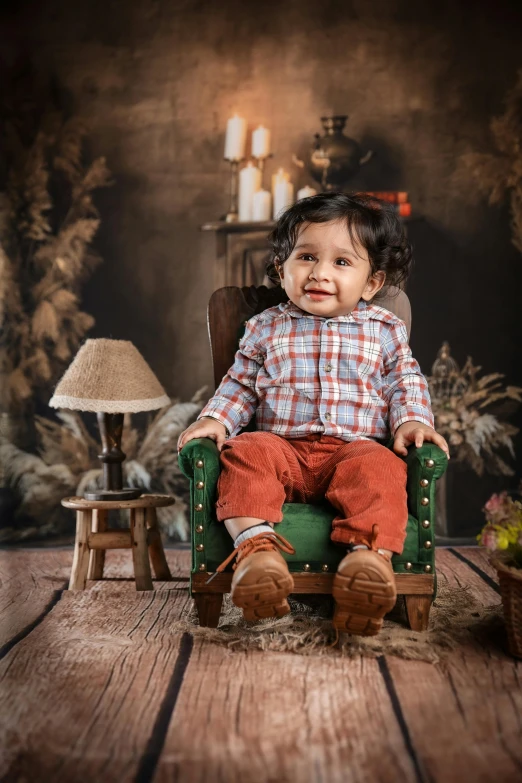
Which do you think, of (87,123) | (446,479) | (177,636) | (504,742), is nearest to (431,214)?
(446,479)

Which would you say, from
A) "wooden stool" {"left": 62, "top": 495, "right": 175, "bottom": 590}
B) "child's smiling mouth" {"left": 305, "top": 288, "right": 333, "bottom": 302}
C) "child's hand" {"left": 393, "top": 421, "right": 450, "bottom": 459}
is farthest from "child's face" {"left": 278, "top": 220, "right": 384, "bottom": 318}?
"wooden stool" {"left": 62, "top": 495, "right": 175, "bottom": 590}

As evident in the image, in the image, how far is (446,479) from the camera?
162 inches

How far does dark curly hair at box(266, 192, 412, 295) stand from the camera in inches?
104

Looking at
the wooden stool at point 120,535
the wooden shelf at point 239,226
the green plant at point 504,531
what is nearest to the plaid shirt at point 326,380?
the green plant at point 504,531

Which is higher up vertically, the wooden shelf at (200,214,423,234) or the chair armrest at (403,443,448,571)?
the wooden shelf at (200,214,423,234)

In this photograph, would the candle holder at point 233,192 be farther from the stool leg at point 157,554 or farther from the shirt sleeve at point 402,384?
the stool leg at point 157,554

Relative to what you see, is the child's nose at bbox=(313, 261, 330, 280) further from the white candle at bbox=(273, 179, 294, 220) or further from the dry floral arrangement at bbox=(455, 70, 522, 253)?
the dry floral arrangement at bbox=(455, 70, 522, 253)

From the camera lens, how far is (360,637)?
2.27m

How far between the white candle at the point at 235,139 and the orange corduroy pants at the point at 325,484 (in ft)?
6.86

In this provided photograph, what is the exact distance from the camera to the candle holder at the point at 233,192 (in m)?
4.15

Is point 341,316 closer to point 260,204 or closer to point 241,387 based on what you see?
point 241,387

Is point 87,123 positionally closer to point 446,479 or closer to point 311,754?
point 446,479

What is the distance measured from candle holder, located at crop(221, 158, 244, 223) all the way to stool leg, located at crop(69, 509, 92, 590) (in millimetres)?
1818

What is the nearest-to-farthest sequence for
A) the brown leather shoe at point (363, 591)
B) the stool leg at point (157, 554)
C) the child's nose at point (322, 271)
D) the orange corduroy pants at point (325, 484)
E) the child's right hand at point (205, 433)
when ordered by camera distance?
the brown leather shoe at point (363, 591)
the orange corduroy pants at point (325, 484)
the child's right hand at point (205, 433)
the child's nose at point (322, 271)
the stool leg at point (157, 554)
